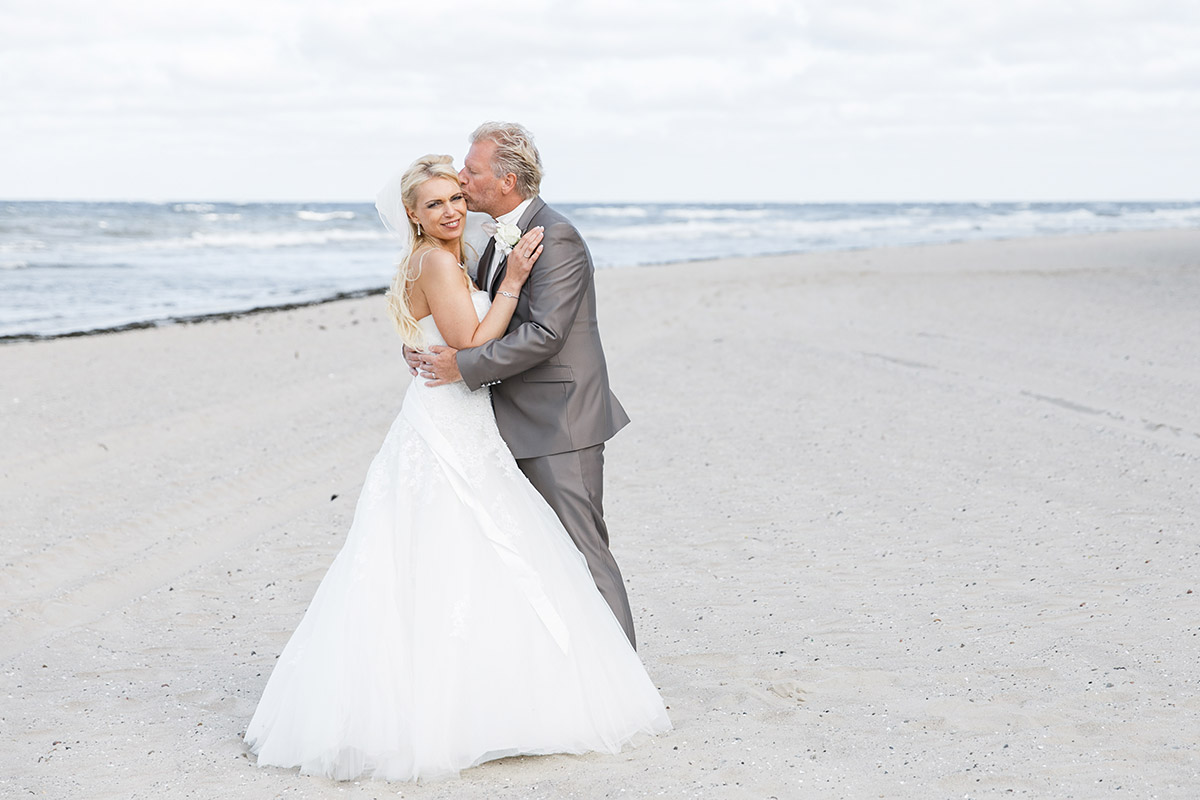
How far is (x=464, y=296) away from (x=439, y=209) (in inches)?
10.9

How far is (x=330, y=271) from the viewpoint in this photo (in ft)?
80.1

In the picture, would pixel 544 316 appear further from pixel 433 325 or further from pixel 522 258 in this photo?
pixel 433 325

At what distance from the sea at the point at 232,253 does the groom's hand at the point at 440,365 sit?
11.5 metres

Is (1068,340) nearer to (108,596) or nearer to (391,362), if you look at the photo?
(391,362)

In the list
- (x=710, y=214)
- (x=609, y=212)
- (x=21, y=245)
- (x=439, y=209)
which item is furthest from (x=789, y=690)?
(x=710, y=214)

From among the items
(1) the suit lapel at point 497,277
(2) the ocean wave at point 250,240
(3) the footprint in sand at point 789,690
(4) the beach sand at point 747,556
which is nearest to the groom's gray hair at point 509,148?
(1) the suit lapel at point 497,277

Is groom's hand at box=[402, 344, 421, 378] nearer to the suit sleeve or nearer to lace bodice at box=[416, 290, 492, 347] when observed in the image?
lace bodice at box=[416, 290, 492, 347]

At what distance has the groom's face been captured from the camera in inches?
137

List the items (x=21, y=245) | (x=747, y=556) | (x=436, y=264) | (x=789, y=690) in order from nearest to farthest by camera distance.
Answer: (x=436, y=264), (x=789, y=690), (x=747, y=556), (x=21, y=245)

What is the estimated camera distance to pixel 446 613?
325 centimetres

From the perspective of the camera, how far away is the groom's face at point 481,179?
3.49 m

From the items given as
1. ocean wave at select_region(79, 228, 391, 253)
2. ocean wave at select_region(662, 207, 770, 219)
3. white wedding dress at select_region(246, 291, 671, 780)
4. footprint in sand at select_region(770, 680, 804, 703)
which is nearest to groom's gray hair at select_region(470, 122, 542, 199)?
white wedding dress at select_region(246, 291, 671, 780)

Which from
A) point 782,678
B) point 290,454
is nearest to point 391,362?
point 290,454

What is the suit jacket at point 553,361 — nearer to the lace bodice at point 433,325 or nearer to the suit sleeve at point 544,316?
the suit sleeve at point 544,316
